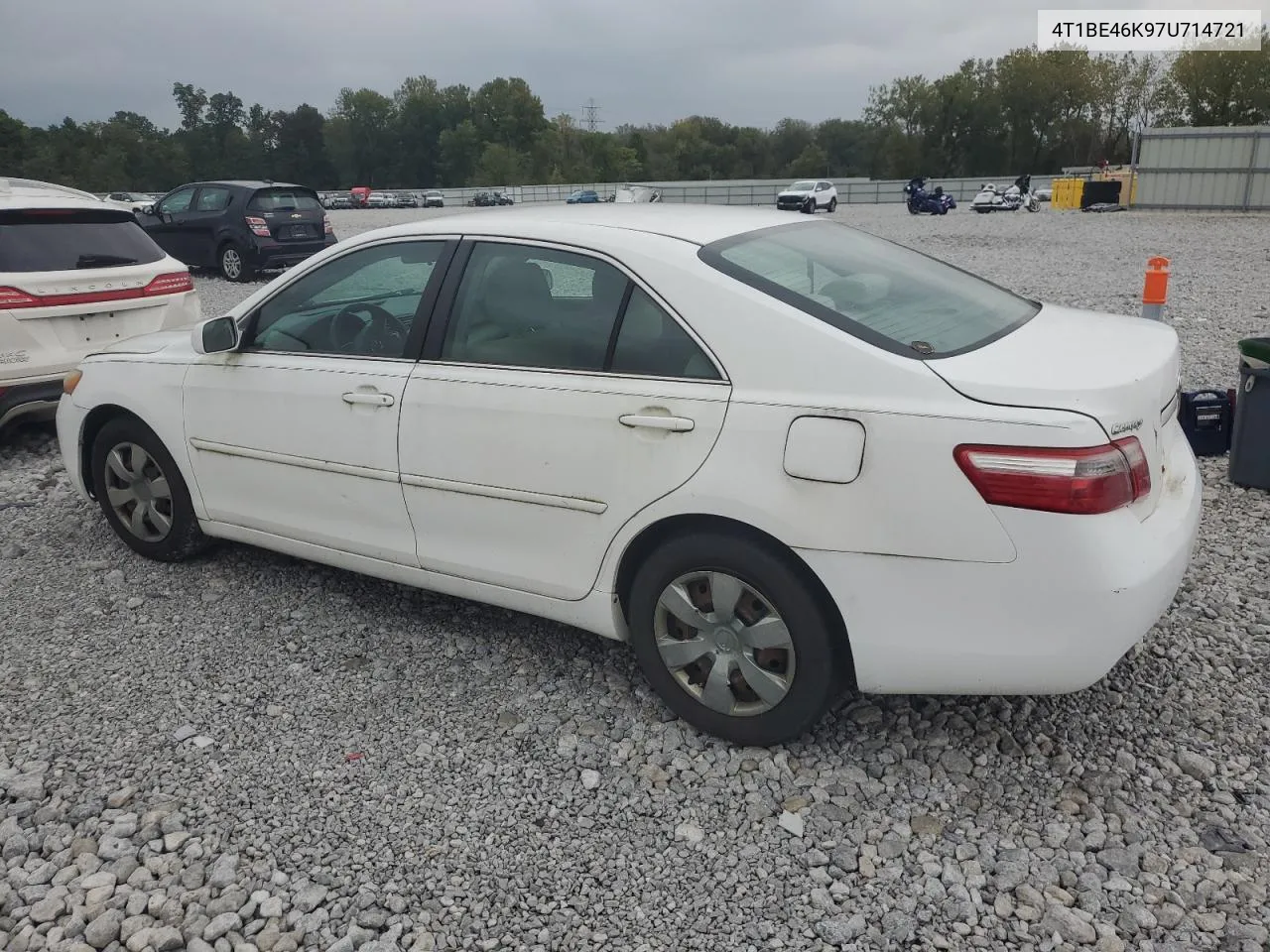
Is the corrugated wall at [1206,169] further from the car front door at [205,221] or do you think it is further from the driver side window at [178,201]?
the driver side window at [178,201]

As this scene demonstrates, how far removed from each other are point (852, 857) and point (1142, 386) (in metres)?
1.54

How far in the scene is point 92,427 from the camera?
15.5 ft

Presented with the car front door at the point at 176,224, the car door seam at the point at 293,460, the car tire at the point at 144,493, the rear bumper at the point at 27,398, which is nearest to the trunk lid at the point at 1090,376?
the car door seam at the point at 293,460

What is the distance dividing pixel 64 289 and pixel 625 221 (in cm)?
474

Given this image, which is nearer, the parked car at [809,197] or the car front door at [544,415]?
the car front door at [544,415]

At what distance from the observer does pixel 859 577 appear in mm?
2699

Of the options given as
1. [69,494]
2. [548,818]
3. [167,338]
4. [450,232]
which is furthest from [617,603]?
[69,494]

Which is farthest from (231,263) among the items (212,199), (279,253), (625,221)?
(625,221)

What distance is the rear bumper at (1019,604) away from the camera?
8.21 feet

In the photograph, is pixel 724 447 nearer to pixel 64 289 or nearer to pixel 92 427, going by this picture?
pixel 92 427

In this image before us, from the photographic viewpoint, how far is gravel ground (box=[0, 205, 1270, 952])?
97.1 inches

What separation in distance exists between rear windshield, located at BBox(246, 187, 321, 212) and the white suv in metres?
8.77

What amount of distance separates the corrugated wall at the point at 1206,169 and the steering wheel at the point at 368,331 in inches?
1241

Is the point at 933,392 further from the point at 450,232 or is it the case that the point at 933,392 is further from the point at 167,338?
the point at 167,338
